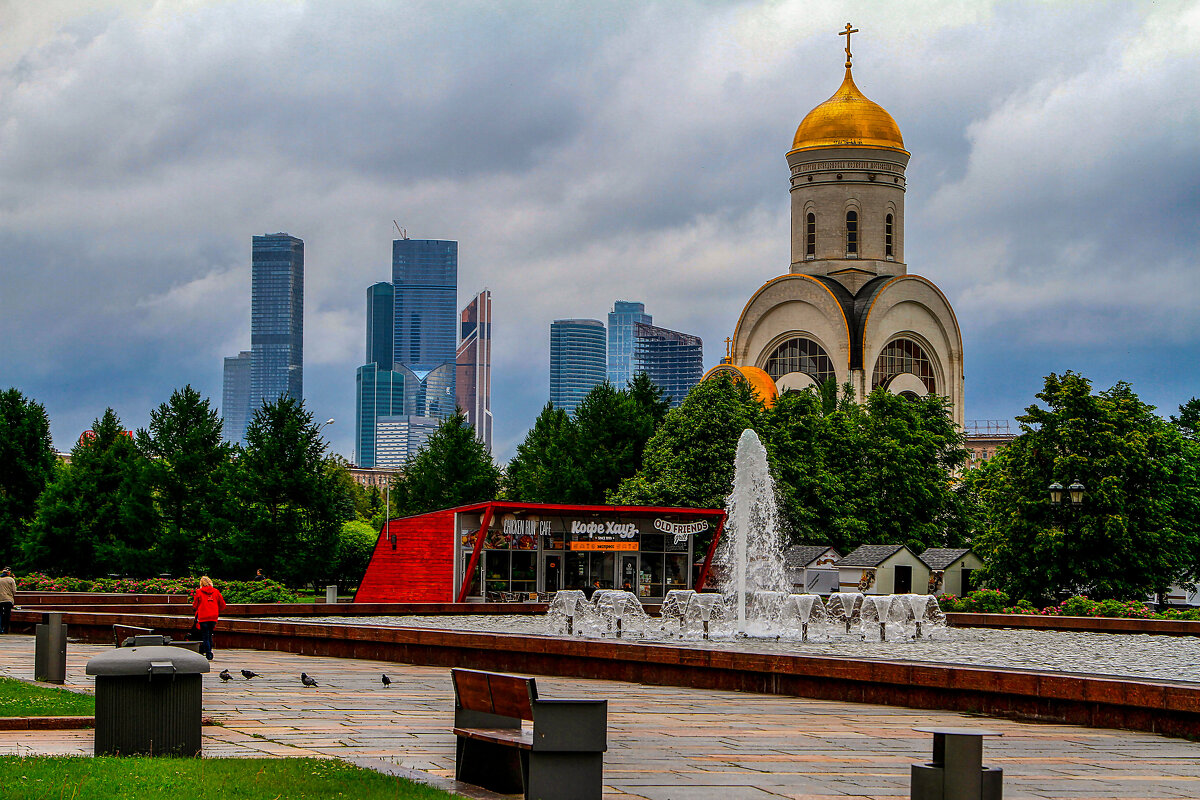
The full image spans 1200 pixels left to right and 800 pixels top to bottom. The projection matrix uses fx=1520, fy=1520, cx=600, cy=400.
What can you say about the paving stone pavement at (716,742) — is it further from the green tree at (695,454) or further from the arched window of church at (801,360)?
the arched window of church at (801,360)

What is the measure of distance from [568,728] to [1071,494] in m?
31.6

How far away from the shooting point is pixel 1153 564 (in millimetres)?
40844

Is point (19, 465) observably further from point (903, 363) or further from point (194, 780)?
point (194, 780)

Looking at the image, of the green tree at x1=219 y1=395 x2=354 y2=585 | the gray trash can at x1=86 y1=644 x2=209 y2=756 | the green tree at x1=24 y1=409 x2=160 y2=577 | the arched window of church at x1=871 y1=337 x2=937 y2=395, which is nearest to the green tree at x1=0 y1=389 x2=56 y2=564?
the green tree at x1=24 y1=409 x2=160 y2=577

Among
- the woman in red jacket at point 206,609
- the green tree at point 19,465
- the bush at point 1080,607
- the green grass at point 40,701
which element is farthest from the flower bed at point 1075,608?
the green tree at point 19,465

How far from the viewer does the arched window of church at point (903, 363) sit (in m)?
84.4

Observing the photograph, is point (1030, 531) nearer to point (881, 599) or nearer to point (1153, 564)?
point (1153, 564)

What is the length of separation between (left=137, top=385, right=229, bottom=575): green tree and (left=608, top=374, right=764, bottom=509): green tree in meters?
14.8

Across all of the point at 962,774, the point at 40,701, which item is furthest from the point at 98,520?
the point at 962,774

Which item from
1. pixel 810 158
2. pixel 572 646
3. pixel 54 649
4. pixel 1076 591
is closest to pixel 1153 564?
pixel 1076 591

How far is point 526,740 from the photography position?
9.20m

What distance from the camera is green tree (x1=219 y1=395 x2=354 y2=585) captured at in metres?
50.0

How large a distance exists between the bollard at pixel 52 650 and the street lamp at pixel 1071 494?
27.1 meters

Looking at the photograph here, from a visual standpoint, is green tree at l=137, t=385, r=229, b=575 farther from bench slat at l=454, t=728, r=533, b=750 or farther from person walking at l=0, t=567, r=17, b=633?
bench slat at l=454, t=728, r=533, b=750
